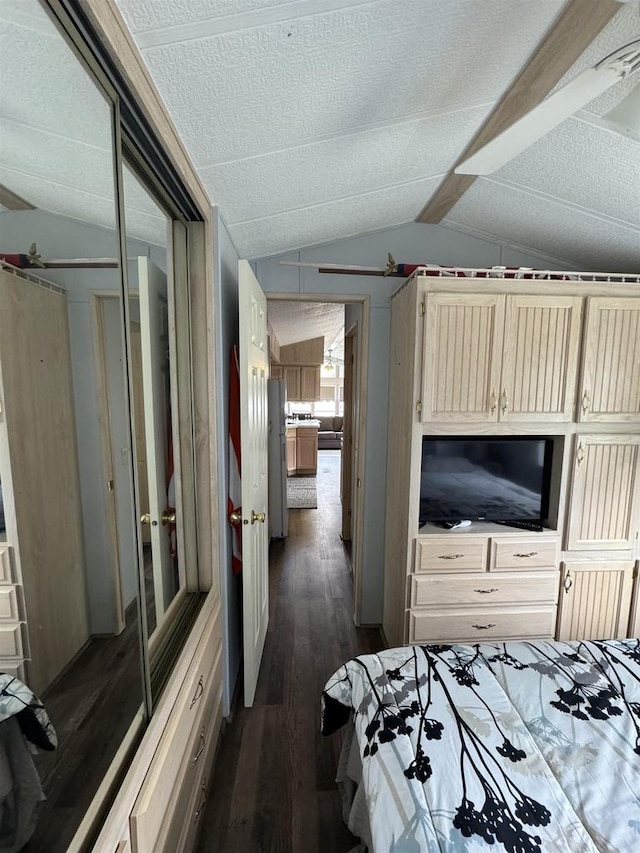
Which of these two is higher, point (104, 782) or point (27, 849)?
point (27, 849)

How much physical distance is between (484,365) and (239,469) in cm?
134

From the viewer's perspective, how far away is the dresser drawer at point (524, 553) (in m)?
2.06

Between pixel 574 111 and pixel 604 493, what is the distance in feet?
6.06

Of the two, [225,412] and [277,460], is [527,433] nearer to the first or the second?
[225,412]

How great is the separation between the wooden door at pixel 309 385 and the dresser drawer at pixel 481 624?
236 inches

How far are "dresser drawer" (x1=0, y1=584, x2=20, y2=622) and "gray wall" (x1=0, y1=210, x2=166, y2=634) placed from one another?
0.67ft

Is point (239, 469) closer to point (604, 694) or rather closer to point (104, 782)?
point (104, 782)

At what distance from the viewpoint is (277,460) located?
4008mm

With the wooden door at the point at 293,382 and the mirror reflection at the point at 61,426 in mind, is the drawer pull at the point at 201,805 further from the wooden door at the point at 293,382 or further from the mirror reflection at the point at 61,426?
the wooden door at the point at 293,382

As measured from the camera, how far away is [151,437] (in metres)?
1.26

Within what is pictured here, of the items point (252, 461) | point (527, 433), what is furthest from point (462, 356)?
point (252, 461)

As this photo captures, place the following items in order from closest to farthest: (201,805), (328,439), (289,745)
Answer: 1. (201,805)
2. (289,745)
3. (328,439)

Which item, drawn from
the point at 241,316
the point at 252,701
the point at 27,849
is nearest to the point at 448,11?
the point at 241,316

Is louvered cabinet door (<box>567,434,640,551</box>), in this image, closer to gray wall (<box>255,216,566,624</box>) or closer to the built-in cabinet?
gray wall (<box>255,216,566,624</box>)
